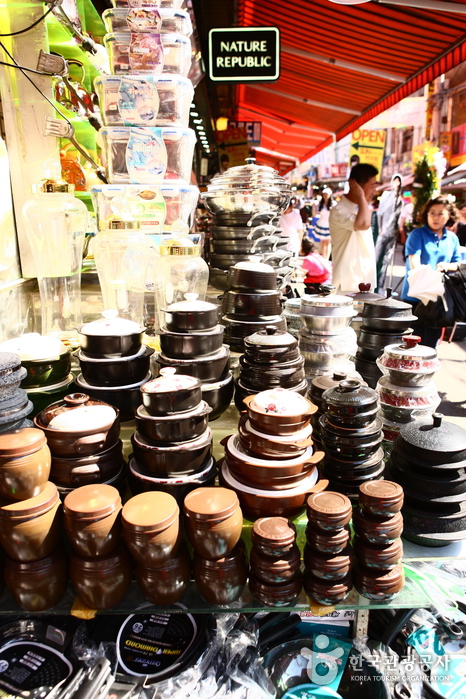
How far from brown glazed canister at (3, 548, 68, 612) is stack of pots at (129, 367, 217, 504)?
0.27 metres

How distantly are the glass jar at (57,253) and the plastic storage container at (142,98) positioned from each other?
50 cm

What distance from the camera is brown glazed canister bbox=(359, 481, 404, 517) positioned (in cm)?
117

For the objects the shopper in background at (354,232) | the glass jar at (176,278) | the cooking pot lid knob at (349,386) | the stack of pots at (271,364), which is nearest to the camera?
the cooking pot lid knob at (349,386)

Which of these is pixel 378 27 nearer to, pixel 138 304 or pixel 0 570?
pixel 138 304

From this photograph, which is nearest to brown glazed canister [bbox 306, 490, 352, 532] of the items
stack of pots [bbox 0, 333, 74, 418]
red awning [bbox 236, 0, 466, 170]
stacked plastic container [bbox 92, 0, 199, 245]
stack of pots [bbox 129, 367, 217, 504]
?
stack of pots [bbox 129, 367, 217, 504]

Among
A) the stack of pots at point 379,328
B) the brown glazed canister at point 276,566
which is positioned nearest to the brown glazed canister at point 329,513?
the brown glazed canister at point 276,566

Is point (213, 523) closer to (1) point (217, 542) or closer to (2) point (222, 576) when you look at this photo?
(1) point (217, 542)

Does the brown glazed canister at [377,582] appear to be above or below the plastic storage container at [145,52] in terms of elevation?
below

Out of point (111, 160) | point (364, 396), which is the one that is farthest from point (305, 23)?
point (364, 396)

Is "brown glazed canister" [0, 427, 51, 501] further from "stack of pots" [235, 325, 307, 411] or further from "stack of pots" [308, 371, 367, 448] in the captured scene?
"stack of pots" [308, 371, 367, 448]

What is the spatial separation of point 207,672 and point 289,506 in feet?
1.78

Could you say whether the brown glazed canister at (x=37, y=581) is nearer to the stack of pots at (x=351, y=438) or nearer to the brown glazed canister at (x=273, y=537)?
the brown glazed canister at (x=273, y=537)

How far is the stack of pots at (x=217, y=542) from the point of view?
111 centimetres

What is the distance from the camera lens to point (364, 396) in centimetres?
138
